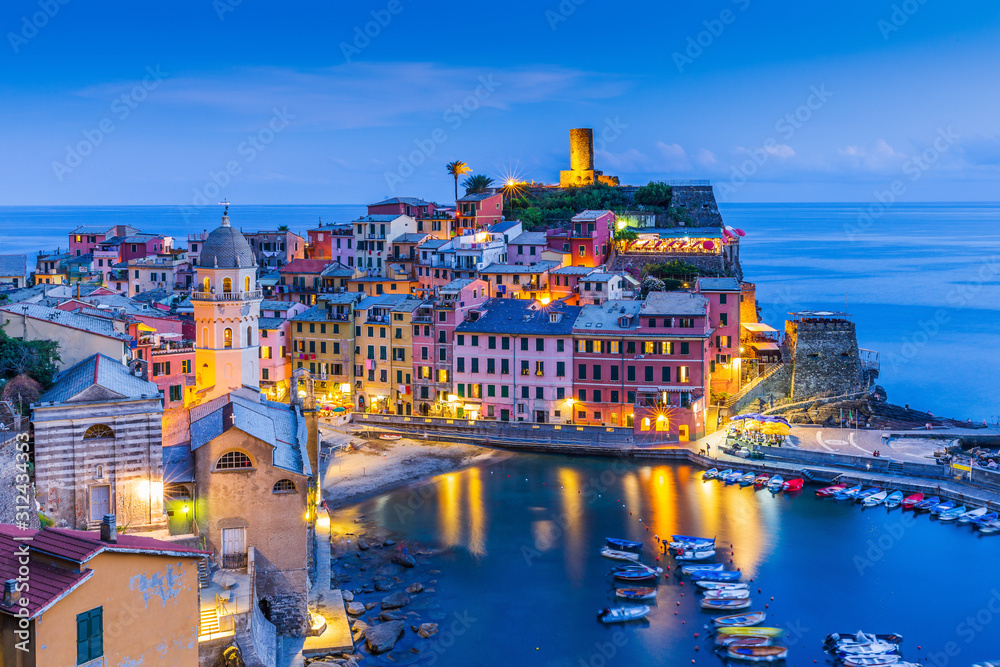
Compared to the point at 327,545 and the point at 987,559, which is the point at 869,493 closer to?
the point at 987,559

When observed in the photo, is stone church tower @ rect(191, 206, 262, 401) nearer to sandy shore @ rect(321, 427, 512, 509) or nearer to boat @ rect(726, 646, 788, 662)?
sandy shore @ rect(321, 427, 512, 509)

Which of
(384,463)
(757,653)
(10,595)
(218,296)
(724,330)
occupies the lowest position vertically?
(757,653)

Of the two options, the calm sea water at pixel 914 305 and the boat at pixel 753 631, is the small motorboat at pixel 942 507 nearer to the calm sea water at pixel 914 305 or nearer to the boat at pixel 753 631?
the boat at pixel 753 631

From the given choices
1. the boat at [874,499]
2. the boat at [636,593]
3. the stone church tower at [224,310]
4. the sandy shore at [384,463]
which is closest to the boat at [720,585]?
the boat at [636,593]

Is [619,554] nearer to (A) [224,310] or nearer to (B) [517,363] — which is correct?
(A) [224,310]

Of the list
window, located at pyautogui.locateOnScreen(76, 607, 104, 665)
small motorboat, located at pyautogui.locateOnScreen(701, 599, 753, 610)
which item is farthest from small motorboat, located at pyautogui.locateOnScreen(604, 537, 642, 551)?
window, located at pyautogui.locateOnScreen(76, 607, 104, 665)

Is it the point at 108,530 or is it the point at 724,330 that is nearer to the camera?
the point at 108,530

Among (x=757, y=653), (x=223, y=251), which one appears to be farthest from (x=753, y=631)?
(x=223, y=251)

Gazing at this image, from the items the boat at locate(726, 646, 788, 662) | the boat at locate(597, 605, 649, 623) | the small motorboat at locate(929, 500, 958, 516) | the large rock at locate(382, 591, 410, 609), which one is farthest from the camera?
the small motorboat at locate(929, 500, 958, 516)
